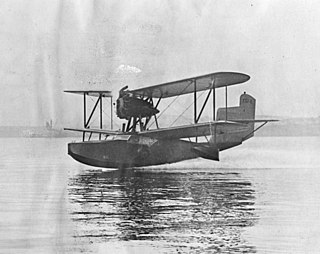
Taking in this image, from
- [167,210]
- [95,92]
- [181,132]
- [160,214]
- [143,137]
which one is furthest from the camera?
[95,92]

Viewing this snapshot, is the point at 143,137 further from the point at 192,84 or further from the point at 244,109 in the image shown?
the point at 244,109

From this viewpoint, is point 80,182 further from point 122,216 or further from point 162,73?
point 122,216

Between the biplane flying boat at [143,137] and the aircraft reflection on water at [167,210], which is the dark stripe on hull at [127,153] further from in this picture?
the aircraft reflection on water at [167,210]

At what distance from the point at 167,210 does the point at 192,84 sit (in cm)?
527

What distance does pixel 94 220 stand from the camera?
22.4 ft

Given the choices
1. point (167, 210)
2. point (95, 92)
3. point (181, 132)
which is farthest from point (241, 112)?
point (167, 210)

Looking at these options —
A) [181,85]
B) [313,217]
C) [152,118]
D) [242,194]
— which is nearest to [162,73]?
[181,85]

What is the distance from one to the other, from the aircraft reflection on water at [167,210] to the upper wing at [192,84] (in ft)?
6.14

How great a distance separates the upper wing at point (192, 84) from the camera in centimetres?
1131

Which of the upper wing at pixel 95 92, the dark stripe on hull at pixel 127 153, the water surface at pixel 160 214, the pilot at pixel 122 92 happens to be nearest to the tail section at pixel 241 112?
the dark stripe on hull at pixel 127 153

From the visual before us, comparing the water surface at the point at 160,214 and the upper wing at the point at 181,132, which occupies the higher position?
the upper wing at the point at 181,132

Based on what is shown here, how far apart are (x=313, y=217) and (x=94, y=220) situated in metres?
2.62

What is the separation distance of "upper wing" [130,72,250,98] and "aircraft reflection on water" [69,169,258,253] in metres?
1.87

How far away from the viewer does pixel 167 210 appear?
750cm
